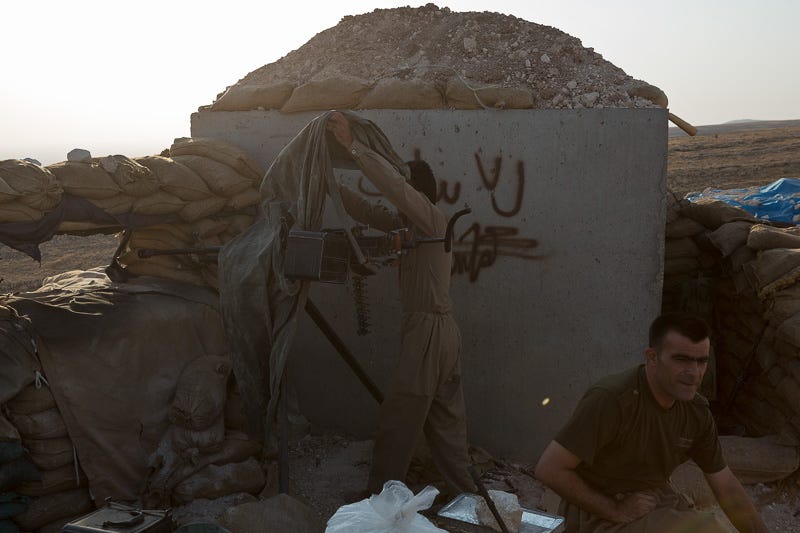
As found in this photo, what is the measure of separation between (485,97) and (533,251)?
3.23 ft

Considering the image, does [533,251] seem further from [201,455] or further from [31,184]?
[31,184]

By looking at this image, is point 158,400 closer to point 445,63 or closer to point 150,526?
point 150,526

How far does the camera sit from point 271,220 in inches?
165

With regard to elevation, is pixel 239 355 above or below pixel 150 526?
above

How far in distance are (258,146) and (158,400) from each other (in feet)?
6.15

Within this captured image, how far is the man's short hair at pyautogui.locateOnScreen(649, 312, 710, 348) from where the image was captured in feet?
8.93

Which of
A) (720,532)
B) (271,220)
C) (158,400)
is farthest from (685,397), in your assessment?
(158,400)

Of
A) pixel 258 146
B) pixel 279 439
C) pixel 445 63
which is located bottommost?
pixel 279 439

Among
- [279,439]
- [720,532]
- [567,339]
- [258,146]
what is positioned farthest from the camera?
[258,146]

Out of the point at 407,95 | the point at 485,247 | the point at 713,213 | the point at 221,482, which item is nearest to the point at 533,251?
the point at 485,247

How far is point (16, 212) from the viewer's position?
4016mm

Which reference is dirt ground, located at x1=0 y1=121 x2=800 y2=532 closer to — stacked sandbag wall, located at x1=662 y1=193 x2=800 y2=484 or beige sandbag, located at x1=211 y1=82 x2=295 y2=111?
stacked sandbag wall, located at x1=662 y1=193 x2=800 y2=484

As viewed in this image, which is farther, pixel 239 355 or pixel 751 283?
pixel 751 283

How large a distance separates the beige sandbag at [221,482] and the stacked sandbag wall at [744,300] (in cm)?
304
